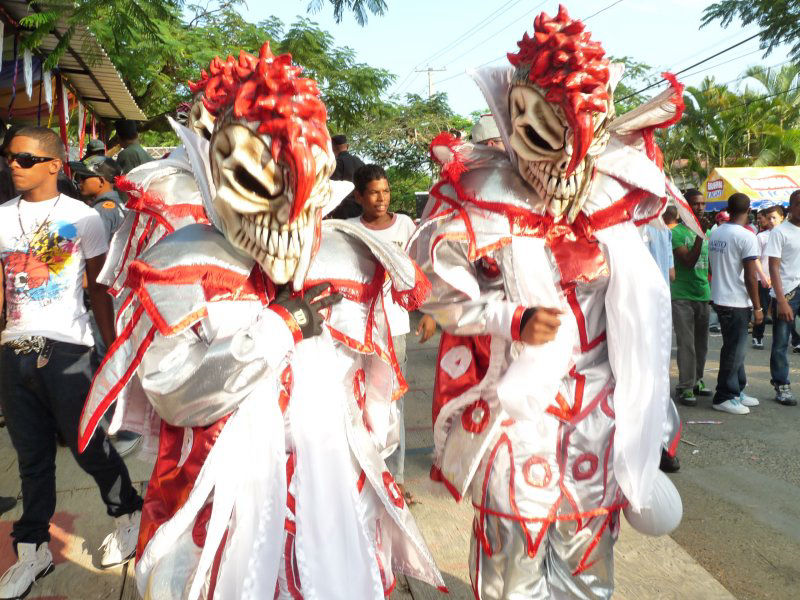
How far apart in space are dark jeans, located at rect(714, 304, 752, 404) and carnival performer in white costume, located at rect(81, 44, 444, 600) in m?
4.83

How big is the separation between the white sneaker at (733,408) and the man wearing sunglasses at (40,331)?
484 cm

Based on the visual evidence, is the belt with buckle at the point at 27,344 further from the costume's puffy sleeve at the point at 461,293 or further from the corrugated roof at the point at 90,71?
the corrugated roof at the point at 90,71

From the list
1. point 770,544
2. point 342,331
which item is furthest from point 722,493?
point 342,331

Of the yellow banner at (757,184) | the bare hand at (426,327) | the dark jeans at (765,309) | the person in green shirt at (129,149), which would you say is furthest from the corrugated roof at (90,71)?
the yellow banner at (757,184)

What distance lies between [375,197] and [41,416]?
2.14 m

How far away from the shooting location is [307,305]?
70.7 inches

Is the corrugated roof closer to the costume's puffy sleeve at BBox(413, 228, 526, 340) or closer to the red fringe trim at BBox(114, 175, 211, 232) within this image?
the red fringe trim at BBox(114, 175, 211, 232)

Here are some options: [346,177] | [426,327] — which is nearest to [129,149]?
[346,177]

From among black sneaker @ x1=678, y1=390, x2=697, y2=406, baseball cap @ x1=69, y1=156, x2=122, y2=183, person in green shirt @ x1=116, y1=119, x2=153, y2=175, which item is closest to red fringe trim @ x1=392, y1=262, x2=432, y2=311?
baseball cap @ x1=69, y1=156, x2=122, y2=183

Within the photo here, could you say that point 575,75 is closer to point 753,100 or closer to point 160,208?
point 160,208

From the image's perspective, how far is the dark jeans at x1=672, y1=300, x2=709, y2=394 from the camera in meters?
6.21

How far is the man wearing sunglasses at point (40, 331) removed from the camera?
3.01 m

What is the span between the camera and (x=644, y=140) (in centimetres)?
257

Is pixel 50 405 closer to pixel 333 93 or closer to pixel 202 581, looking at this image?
pixel 202 581
